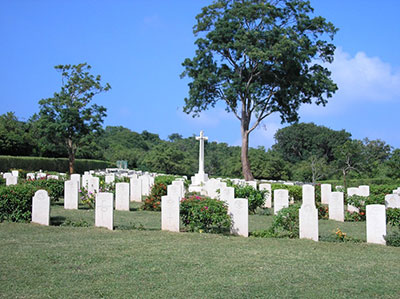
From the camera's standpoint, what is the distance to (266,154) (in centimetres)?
4631

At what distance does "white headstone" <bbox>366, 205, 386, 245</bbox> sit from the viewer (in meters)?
9.79

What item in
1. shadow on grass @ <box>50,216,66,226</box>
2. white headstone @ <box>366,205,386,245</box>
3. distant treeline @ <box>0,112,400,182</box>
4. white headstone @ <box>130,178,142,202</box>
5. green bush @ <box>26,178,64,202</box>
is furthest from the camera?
distant treeline @ <box>0,112,400,182</box>

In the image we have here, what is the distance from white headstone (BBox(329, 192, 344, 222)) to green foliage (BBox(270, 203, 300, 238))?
4.52 m

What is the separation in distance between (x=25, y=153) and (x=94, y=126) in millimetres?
8963

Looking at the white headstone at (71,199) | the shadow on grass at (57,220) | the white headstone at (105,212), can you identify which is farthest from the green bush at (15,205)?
the white headstone at (71,199)

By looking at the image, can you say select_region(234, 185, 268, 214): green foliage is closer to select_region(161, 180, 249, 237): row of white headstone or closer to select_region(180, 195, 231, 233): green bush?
select_region(180, 195, 231, 233): green bush

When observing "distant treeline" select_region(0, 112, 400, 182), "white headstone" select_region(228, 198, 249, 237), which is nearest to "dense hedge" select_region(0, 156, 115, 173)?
"distant treeline" select_region(0, 112, 400, 182)

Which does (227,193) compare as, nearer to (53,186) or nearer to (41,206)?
(41,206)

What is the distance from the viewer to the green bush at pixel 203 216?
10438 mm

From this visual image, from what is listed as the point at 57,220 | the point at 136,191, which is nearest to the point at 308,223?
the point at 57,220

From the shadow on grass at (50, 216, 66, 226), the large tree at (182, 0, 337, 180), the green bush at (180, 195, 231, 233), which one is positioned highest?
the large tree at (182, 0, 337, 180)

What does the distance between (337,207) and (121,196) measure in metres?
7.36

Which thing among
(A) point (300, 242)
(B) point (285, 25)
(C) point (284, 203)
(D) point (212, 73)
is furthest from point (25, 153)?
(A) point (300, 242)

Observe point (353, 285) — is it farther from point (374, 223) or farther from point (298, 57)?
point (298, 57)
